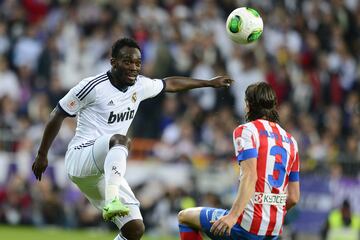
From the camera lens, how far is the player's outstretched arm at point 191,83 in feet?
35.6

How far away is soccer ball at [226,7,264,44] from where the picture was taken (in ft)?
34.6

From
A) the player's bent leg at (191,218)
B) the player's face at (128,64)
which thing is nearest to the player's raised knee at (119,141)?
the player's face at (128,64)

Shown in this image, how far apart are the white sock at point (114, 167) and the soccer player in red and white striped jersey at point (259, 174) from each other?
973 mm

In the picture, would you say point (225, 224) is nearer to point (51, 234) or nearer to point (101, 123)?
point (101, 123)

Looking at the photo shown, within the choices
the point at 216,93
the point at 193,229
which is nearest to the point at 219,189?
the point at 216,93

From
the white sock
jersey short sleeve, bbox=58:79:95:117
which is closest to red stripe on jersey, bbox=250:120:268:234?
the white sock

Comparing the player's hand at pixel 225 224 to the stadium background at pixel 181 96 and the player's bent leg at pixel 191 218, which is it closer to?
the player's bent leg at pixel 191 218

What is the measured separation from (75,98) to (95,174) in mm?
777

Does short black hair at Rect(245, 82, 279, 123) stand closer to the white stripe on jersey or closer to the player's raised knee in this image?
the white stripe on jersey

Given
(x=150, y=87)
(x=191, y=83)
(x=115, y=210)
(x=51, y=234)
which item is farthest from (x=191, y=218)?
(x=51, y=234)

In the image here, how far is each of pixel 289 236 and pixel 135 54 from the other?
6.08 m

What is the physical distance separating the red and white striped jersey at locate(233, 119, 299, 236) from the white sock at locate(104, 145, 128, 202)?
49.3 inches

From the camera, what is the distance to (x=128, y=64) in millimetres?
10219

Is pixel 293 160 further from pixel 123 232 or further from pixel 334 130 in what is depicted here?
pixel 334 130
